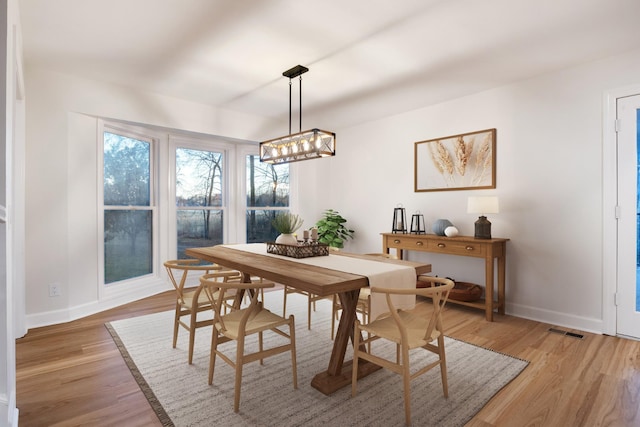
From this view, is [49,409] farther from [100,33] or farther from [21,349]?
[100,33]

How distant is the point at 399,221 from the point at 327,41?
2567 mm

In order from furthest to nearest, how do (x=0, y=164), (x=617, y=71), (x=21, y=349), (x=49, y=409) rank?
1. (x=617, y=71)
2. (x=21, y=349)
3. (x=49, y=409)
4. (x=0, y=164)

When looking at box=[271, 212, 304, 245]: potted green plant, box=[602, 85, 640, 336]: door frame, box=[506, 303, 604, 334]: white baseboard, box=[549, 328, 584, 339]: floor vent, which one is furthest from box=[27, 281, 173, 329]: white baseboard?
box=[602, 85, 640, 336]: door frame

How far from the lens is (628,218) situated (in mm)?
2980

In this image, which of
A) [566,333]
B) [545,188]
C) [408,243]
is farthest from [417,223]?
[566,333]

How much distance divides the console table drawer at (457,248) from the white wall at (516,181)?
1.56ft

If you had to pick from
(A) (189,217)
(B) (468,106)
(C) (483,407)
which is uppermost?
(B) (468,106)

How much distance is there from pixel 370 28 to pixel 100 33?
2.09 m

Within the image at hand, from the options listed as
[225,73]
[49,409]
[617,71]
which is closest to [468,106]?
[617,71]

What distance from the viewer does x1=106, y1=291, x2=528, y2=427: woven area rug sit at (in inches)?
73.8

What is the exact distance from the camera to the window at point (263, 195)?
546 cm

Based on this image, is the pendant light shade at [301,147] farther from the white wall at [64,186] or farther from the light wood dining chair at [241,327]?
the white wall at [64,186]

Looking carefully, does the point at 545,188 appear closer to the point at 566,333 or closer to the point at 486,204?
the point at 486,204

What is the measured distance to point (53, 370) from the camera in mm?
2412
